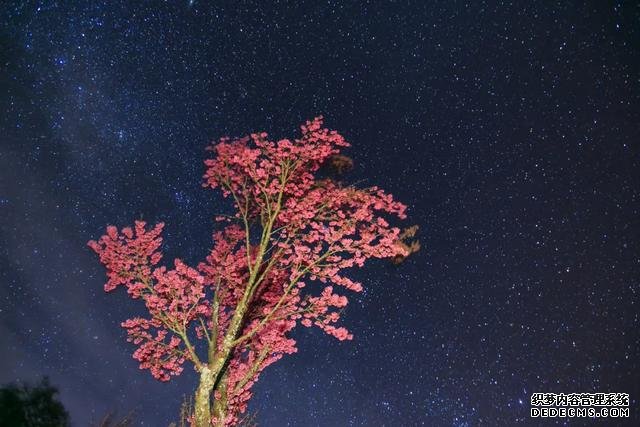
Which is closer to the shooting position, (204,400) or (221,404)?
(204,400)

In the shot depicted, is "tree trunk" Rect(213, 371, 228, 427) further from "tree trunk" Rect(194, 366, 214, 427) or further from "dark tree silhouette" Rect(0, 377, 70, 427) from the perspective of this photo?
"dark tree silhouette" Rect(0, 377, 70, 427)

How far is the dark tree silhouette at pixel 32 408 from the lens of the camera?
14383 mm

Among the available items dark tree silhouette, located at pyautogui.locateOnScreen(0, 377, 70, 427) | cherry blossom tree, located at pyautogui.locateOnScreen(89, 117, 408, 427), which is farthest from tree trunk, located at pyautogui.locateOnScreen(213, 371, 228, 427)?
dark tree silhouette, located at pyautogui.locateOnScreen(0, 377, 70, 427)

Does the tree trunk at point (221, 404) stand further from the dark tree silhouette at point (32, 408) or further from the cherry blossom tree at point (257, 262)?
the dark tree silhouette at point (32, 408)

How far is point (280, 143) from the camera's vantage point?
11.3 meters

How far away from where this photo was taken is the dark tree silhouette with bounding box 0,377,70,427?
14383 mm

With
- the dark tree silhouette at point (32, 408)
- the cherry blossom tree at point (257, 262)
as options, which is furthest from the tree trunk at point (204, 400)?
the dark tree silhouette at point (32, 408)

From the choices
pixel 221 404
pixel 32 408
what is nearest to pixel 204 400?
pixel 221 404

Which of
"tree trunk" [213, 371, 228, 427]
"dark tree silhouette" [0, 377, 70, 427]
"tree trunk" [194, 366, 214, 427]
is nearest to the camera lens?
"tree trunk" [194, 366, 214, 427]

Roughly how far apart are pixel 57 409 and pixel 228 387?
8647 mm

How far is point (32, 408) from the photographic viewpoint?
49.7 ft

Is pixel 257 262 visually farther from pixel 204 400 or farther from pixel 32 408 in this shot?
pixel 32 408

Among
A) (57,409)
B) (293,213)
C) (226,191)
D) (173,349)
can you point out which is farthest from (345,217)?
(57,409)

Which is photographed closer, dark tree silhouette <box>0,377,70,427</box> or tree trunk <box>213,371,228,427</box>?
tree trunk <box>213,371,228,427</box>
